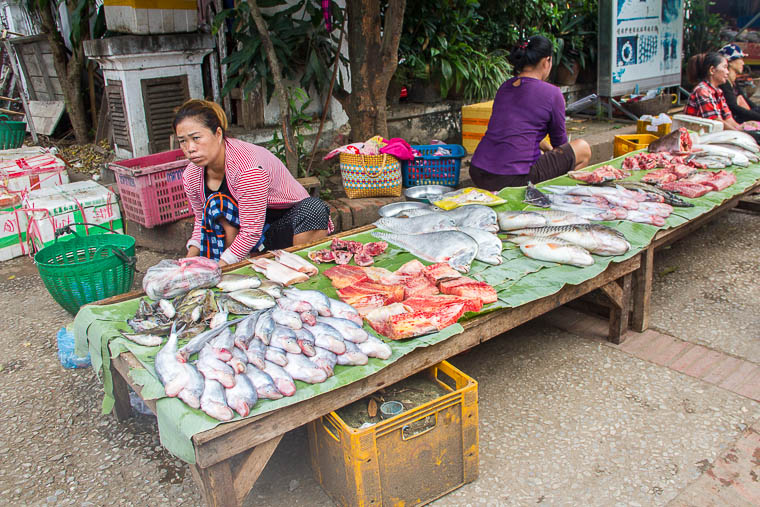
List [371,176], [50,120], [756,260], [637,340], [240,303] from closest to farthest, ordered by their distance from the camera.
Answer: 1. [240,303]
2. [637,340]
3. [756,260]
4. [371,176]
5. [50,120]

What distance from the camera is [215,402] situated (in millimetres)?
2291

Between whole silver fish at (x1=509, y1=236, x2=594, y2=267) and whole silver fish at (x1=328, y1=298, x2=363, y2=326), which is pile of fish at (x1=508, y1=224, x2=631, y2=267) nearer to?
whole silver fish at (x1=509, y1=236, x2=594, y2=267)

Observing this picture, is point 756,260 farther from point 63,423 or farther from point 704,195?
point 63,423

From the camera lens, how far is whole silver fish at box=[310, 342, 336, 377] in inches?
98.6

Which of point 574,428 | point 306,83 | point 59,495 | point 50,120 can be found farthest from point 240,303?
point 50,120

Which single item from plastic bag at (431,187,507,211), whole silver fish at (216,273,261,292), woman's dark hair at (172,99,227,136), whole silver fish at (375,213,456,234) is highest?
woman's dark hair at (172,99,227,136)

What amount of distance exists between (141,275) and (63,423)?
78.5 inches

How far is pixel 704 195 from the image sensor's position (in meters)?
4.52

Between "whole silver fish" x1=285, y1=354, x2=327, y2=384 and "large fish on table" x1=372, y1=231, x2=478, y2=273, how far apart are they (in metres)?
1.19

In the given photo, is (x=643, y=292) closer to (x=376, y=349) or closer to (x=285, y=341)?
(x=376, y=349)

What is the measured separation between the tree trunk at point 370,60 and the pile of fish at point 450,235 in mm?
2445

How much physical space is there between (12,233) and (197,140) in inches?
118

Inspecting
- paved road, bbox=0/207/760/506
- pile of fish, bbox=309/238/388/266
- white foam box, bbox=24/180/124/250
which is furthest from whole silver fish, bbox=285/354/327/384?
white foam box, bbox=24/180/124/250

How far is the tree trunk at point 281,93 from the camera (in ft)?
17.9
